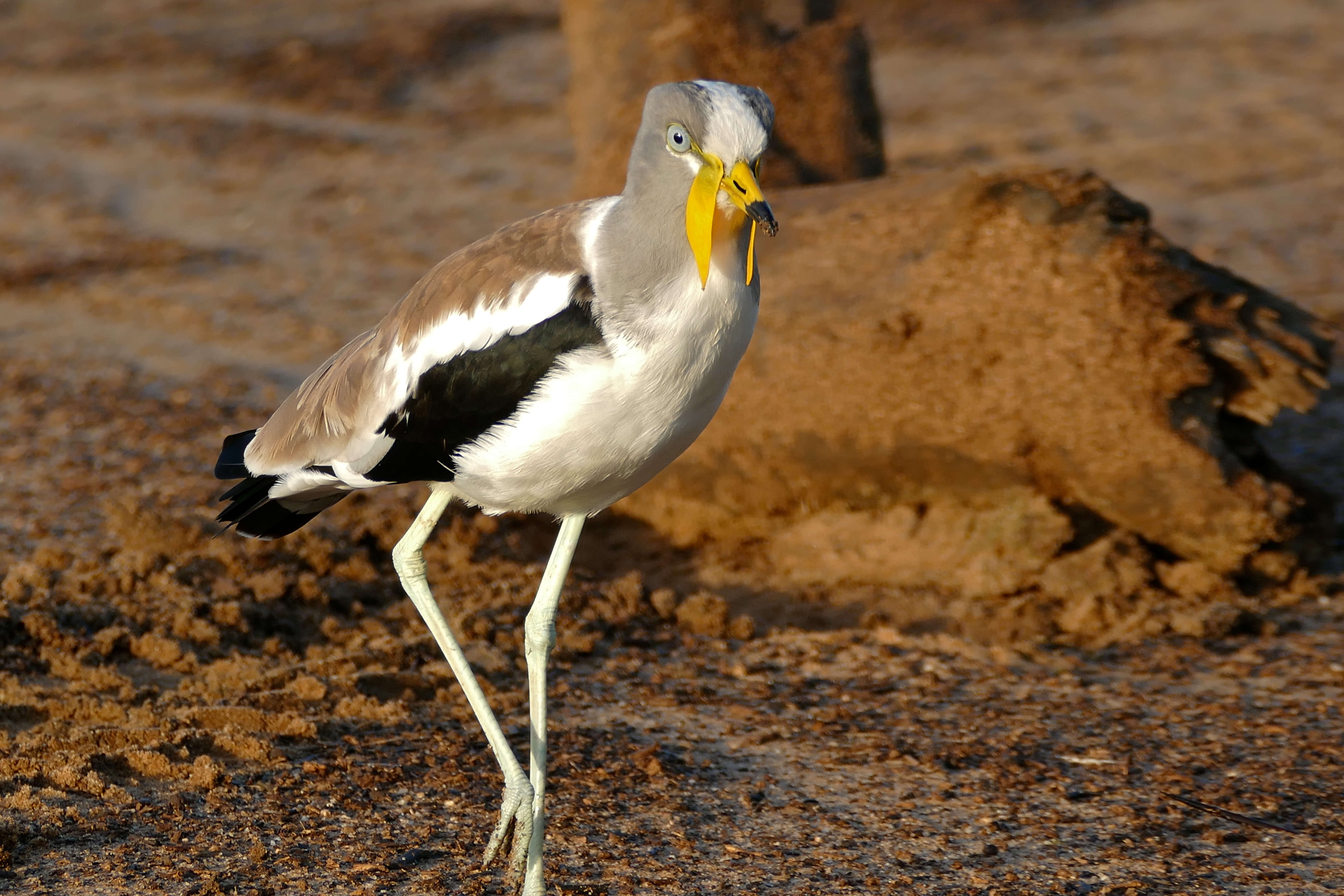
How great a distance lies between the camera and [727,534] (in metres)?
5.68

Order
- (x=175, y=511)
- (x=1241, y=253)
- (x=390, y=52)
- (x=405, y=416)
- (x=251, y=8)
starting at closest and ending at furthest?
(x=405, y=416) → (x=175, y=511) → (x=1241, y=253) → (x=390, y=52) → (x=251, y=8)

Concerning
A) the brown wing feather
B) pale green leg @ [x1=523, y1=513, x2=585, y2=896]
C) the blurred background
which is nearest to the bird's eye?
the brown wing feather

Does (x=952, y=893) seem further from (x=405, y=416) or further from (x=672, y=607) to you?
(x=672, y=607)

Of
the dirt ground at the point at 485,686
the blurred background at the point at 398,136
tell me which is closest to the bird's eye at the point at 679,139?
the dirt ground at the point at 485,686

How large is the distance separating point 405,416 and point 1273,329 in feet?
11.0

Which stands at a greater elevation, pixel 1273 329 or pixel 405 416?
pixel 405 416

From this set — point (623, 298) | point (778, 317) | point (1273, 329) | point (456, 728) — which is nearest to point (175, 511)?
point (456, 728)

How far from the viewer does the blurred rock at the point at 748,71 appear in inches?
254

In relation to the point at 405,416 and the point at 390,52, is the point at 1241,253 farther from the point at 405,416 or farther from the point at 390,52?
the point at 390,52

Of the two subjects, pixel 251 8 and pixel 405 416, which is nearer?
pixel 405 416

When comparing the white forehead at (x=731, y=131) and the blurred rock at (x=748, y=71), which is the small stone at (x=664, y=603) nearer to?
the blurred rock at (x=748, y=71)

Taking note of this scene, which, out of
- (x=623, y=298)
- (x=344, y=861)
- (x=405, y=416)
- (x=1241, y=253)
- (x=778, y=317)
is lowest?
(x=1241, y=253)

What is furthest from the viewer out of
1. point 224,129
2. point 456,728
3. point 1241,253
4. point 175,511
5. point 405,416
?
point 224,129

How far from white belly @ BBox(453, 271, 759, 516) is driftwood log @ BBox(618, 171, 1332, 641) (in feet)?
7.09
